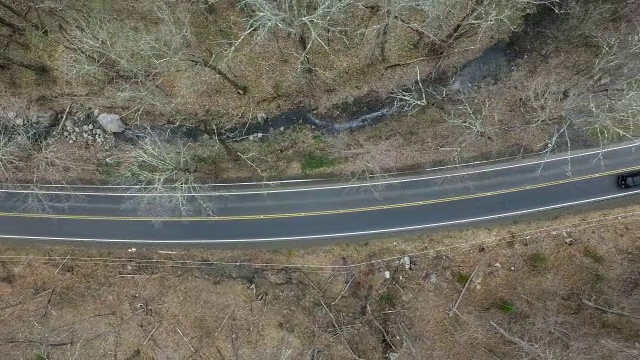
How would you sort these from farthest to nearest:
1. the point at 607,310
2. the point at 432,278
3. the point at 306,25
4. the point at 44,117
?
the point at 44,117 < the point at 432,278 < the point at 607,310 < the point at 306,25

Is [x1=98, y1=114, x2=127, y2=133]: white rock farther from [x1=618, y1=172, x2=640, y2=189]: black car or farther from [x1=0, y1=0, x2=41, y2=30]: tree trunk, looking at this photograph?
[x1=618, y1=172, x2=640, y2=189]: black car

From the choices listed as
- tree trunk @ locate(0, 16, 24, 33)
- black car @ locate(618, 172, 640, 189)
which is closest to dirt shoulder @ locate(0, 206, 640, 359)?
black car @ locate(618, 172, 640, 189)

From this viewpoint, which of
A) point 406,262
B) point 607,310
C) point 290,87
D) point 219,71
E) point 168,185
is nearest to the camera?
point 607,310

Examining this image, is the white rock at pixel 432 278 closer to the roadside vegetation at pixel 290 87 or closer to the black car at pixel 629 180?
the roadside vegetation at pixel 290 87

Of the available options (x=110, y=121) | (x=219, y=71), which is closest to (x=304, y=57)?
(x=219, y=71)

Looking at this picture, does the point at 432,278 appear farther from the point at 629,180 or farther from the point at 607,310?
the point at 629,180

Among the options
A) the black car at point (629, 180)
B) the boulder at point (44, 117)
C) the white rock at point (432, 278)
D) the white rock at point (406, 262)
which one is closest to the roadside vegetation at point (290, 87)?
the boulder at point (44, 117)

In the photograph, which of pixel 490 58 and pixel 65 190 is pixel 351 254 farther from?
pixel 65 190

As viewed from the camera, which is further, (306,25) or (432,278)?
(432,278)
